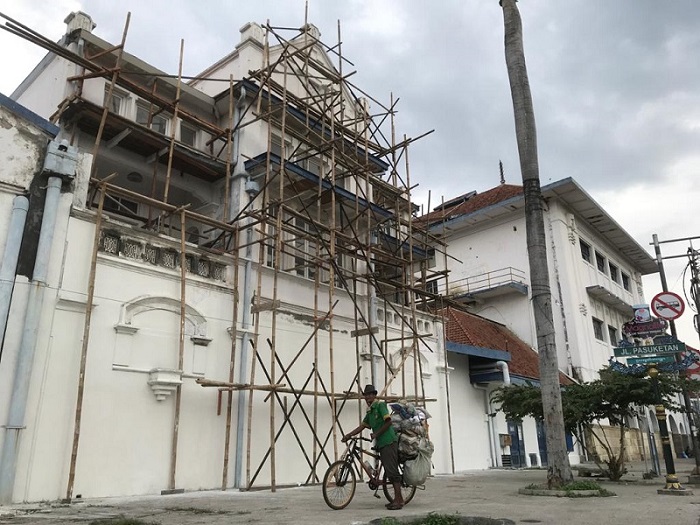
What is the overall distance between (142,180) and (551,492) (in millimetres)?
11318

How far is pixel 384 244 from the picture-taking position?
18594 millimetres

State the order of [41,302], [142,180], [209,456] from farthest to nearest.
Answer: [142,180] → [209,456] → [41,302]

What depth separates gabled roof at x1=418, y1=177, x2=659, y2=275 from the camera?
84.5 ft

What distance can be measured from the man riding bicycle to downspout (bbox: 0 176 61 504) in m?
4.80

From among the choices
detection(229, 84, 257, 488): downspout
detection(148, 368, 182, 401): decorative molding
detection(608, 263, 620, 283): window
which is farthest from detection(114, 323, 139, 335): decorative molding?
detection(608, 263, 620, 283): window

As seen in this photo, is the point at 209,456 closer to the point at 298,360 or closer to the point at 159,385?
the point at 159,385

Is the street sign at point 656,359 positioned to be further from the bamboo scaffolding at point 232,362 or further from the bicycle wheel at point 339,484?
the bamboo scaffolding at point 232,362

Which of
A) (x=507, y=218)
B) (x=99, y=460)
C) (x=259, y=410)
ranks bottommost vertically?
(x=99, y=460)

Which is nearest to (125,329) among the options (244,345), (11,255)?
(11,255)

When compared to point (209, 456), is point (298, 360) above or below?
above

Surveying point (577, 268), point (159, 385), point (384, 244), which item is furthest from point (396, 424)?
point (577, 268)

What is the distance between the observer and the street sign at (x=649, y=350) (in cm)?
1039

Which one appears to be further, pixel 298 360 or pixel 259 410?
pixel 298 360

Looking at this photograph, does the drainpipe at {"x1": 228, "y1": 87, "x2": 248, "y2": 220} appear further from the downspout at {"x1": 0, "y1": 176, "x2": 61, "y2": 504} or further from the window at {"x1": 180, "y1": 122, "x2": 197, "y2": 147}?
the downspout at {"x1": 0, "y1": 176, "x2": 61, "y2": 504}
